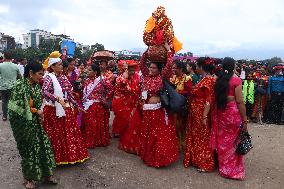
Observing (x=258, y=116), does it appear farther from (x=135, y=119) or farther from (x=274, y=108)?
(x=135, y=119)

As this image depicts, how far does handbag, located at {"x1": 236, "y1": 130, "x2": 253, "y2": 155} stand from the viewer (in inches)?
210

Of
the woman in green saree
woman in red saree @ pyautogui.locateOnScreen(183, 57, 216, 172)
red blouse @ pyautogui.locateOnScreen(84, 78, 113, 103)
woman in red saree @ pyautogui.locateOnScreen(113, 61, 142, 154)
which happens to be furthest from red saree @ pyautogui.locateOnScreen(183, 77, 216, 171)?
the woman in green saree

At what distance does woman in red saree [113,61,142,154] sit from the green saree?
204 centimetres

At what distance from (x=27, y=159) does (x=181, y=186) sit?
2.21m

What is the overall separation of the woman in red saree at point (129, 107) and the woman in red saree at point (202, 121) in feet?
3.50

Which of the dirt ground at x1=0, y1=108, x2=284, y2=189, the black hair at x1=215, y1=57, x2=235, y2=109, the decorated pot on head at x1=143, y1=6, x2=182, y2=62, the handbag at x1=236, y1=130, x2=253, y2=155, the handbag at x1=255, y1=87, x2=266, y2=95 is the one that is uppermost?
the decorated pot on head at x1=143, y1=6, x2=182, y2=62

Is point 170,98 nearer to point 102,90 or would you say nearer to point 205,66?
point 205,66

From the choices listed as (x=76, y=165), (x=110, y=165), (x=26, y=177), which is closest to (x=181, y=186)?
(x=110, y=165)

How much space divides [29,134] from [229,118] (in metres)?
2.98

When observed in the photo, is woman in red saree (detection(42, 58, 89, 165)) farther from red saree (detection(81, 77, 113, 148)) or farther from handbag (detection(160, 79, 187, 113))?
handbag (detection(160, 79, 187, 113))

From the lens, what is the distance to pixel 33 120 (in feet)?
15.4

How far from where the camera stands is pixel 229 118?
215 inches

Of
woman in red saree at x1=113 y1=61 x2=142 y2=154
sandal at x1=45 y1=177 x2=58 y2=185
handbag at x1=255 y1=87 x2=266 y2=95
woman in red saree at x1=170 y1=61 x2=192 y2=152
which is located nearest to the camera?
sandal at x1=45 y1=177 x2=58 y2=185

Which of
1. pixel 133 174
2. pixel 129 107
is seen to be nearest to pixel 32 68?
pixel 133 174
